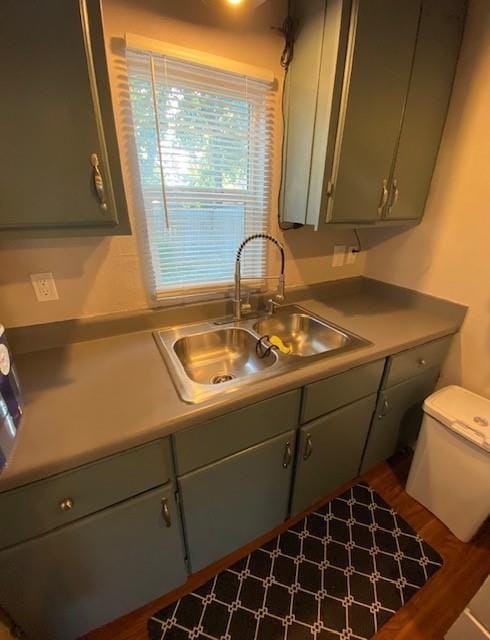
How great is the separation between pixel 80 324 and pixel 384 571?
173 centimetres

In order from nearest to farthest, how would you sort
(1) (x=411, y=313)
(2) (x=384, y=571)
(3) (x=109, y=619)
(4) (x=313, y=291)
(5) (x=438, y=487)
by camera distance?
(3) (x=109, y=619)
(2) (x=384, y=571)
(5) (x=438, y=487)
(1) (x=411, y=313)
(4) (x=313, y=291)

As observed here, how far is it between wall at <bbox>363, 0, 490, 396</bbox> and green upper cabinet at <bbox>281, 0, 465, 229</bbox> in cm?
7

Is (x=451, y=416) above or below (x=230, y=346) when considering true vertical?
below

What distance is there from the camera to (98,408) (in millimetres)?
875

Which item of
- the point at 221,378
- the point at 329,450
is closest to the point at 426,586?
the point at 329,450

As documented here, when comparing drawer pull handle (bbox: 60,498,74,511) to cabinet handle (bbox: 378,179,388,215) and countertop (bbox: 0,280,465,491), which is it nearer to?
countertop (bbox: 0,280,465,491)

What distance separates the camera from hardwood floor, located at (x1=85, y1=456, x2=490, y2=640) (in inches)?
43.3

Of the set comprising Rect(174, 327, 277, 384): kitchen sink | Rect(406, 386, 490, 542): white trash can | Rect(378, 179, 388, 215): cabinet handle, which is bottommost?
Rect(406, 386, 490, 542): white trash can

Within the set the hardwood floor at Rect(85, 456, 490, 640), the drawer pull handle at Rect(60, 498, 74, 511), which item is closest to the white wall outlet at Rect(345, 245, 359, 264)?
the hardwood floor at Rect(85, 456, 490, 640)

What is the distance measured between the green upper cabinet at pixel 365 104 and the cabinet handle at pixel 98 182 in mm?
855

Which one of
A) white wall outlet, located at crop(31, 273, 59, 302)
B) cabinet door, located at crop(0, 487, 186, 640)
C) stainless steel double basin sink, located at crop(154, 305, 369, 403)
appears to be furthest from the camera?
stainless steel double basin sink, located at crop(154, 305, 369, 403)

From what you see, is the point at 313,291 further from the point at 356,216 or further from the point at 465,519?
the point at 465,519

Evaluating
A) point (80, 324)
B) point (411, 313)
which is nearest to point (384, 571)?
Result: point (411, 313)

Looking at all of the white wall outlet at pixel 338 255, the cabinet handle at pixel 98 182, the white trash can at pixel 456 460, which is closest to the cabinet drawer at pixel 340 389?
the white trash can at pixel 456 460
